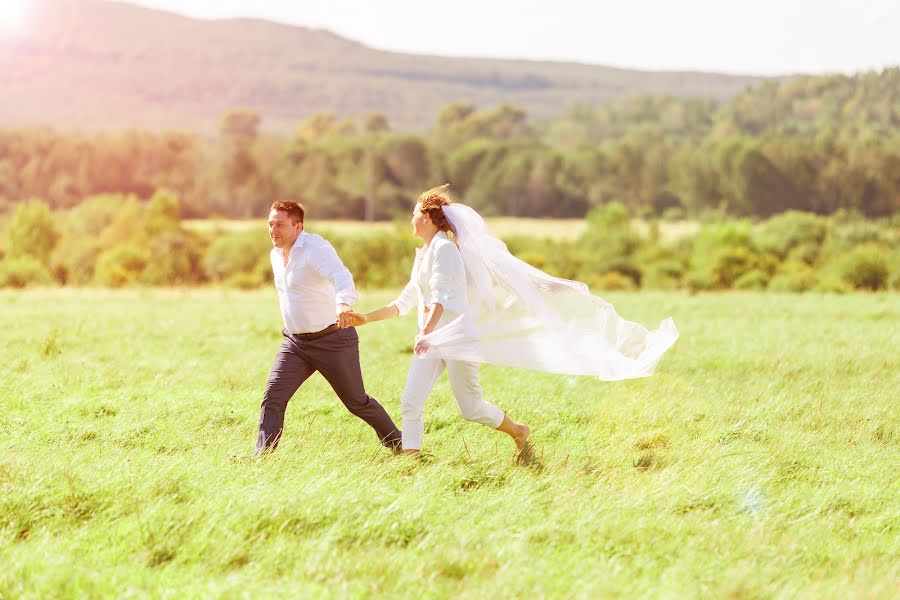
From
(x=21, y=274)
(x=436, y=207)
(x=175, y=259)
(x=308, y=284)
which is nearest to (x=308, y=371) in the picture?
(x=308, y=284)

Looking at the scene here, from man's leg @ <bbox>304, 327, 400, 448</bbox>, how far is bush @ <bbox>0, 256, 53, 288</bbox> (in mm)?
41339

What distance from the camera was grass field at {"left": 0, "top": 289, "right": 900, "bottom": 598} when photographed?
527cm

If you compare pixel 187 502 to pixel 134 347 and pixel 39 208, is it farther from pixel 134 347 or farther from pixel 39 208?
pixel 39 208

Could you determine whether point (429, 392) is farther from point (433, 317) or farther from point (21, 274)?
point (21, 274)

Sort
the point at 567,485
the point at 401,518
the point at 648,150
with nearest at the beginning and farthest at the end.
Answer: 1. the point at 401,518
2. the point at 567,485
3. the point at 648,150

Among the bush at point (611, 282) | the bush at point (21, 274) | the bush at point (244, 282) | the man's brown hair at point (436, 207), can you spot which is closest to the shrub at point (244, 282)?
the bush at point (244, 282)

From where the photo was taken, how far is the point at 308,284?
7789 millimetres

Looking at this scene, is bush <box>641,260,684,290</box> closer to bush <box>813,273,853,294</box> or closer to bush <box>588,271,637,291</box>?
bush <box>588,271,637,291</box>

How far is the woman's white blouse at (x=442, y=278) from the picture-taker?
289 inches

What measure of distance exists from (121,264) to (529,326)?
48434mm

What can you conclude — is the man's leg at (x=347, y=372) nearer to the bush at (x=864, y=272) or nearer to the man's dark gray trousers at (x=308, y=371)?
the man's dark gray trousers at (x=308, y=371)

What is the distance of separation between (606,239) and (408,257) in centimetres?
1394

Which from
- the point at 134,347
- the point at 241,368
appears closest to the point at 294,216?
the point at 241,368

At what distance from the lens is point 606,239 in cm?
5516
